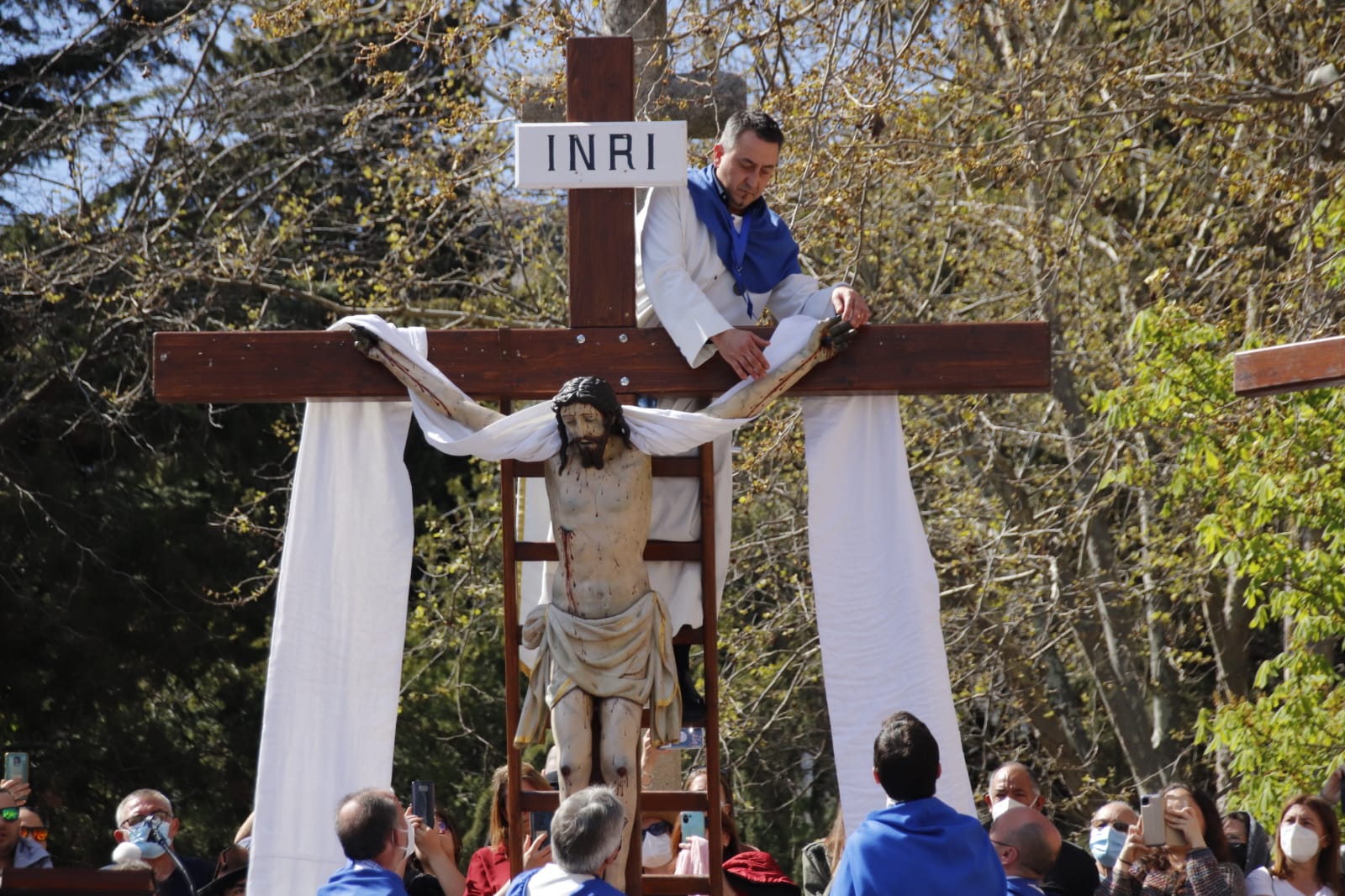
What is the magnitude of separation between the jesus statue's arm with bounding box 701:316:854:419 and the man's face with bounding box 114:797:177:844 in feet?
7.33

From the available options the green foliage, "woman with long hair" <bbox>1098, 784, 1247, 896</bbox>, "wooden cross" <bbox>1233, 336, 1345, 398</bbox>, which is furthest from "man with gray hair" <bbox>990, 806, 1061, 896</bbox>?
the green foliage

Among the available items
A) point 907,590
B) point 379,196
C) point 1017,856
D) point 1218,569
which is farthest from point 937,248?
point 1017,856

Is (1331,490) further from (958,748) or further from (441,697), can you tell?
(441,697)

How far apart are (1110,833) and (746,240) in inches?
78.9

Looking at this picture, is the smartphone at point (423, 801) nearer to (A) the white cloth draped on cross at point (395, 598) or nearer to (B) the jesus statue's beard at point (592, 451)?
(A) the white cloth draped on cross at point (395, 598)

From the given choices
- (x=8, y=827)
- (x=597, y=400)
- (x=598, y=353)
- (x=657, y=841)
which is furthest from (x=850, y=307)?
(x=8, y=827)

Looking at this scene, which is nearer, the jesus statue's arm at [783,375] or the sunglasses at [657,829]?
the jesus statue's arm at [783,375]

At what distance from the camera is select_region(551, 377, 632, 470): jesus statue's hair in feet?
15.9

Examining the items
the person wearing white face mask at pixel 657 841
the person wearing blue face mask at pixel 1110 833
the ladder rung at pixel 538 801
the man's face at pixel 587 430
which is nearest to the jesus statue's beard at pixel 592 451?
the man's face at pixel 587 430

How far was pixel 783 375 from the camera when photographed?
201 inches

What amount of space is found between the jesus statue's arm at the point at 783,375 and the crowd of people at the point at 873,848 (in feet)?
3.56

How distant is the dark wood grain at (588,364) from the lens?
5.17m

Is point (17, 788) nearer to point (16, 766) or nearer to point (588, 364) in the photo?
point (16, 766)

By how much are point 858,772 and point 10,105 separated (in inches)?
407
